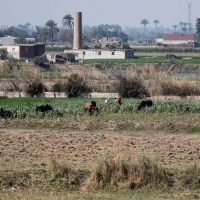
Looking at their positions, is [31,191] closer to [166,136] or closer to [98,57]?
[166,136]

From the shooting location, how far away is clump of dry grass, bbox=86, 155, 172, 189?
14453mm

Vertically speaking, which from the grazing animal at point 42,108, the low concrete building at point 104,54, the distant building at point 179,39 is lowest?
the grazing animal at point 42,108

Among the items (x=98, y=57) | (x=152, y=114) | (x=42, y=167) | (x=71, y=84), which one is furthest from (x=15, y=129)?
(x=98, y=57)

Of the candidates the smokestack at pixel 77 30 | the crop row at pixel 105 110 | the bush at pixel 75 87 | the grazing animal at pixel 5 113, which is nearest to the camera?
the grazing animal at pixel 5 113

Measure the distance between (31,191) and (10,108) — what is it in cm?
1487

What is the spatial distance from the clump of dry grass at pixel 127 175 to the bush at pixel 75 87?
25.0m

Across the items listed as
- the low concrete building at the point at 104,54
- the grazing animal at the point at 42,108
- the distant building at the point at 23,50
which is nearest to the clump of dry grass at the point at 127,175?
the grazing animal at the point at 42,108

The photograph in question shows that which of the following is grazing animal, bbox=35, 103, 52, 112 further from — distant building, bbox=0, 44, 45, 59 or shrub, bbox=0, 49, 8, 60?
distant building, bbox=0, 44, 45, 59

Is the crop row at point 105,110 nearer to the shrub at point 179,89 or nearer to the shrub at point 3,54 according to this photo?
the shrub at point 179,89

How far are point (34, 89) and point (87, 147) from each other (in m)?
21.6

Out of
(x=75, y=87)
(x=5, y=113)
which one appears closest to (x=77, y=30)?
(x=75, y=87)

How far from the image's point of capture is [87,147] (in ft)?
63.9

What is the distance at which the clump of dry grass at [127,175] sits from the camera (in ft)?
47.4

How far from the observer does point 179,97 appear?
38.4 meters
